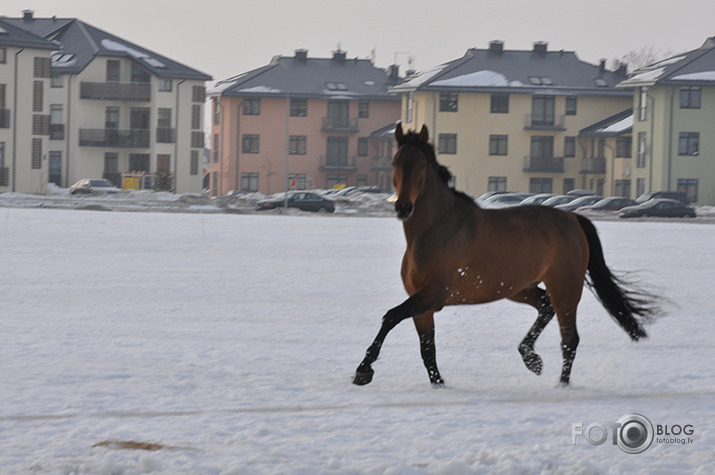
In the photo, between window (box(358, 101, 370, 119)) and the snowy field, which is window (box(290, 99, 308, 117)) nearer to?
window (box(358, 101, 370, 119))

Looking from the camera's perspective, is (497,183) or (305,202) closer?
(305,202)

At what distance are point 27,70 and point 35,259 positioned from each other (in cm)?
5028

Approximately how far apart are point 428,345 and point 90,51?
7444cm

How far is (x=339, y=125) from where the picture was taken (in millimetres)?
94188

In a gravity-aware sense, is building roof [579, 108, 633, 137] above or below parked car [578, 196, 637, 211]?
above

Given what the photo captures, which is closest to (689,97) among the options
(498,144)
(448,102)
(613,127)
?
(613,127)

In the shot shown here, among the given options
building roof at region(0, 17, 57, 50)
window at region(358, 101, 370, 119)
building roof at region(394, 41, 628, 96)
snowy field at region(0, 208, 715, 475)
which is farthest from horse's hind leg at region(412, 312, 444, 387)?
window at region(358, 101, 370, 119)

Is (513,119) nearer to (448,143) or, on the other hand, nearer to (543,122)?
(543,122)

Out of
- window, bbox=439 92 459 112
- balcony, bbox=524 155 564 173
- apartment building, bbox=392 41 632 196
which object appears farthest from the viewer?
balcony, bbox=524 155 564 173

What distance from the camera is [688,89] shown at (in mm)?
72500

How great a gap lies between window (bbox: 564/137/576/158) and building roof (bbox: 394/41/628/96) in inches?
134

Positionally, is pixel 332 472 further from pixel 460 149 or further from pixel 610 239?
pixel 460 149

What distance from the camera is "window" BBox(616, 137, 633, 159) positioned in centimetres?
7969

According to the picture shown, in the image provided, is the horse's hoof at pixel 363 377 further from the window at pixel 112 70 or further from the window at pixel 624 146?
the window at pixel 112 70
